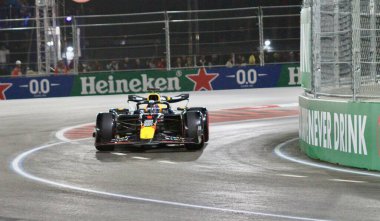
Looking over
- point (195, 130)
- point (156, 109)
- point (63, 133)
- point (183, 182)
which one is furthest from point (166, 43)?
point (183, 182)

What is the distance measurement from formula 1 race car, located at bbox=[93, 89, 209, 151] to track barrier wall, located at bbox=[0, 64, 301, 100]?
50.0ft

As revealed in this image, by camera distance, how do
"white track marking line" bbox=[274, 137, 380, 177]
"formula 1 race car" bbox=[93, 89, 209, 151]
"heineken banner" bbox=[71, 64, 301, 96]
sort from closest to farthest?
"white track marking line" bbox=[274, 137, 380, 177] < "formula 1 race car" bbox=[93, 89, 209, 151] < "heineken banner" bbox=[71, 64, 301, 96]

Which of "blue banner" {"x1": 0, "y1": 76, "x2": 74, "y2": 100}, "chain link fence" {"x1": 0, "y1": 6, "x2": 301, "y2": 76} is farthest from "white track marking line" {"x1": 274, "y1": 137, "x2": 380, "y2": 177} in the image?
"blue banner" {"x1": 0, "y1": 76, "x2": 74, "y2": 100}

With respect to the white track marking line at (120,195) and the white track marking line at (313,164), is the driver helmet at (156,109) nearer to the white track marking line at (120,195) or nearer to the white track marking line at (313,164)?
the white track marking line at (313,164)

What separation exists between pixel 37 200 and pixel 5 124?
37.4 feet

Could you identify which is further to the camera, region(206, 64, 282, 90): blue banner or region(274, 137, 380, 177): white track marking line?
region(206, 64, 282, 90): blue banner

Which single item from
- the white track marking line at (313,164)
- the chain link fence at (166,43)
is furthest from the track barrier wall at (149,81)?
the white track marking line at (313,164)

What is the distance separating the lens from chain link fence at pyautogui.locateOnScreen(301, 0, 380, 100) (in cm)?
1177

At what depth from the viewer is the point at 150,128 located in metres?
14.3

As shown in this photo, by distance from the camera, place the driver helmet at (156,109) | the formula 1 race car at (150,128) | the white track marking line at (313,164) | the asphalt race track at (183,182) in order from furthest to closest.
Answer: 1. the driver helmet at (156,109)
2. the formula 1 race car at (150,128)
3. the white track marking line at (313,164)
4. the asphalt race track at (183,182)

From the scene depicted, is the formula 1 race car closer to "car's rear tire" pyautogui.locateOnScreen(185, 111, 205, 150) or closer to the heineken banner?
"car's rear tire" pyautogui.locateOnScreen(185, 111, 205, 150)

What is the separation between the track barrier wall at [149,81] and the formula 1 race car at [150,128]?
600 inches

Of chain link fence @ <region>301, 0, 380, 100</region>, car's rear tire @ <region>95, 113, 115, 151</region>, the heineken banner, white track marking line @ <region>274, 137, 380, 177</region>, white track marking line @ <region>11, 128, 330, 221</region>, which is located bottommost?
white track marking line @ <region>274, 137, 380, 177</region>

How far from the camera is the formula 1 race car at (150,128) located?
14195 mm
